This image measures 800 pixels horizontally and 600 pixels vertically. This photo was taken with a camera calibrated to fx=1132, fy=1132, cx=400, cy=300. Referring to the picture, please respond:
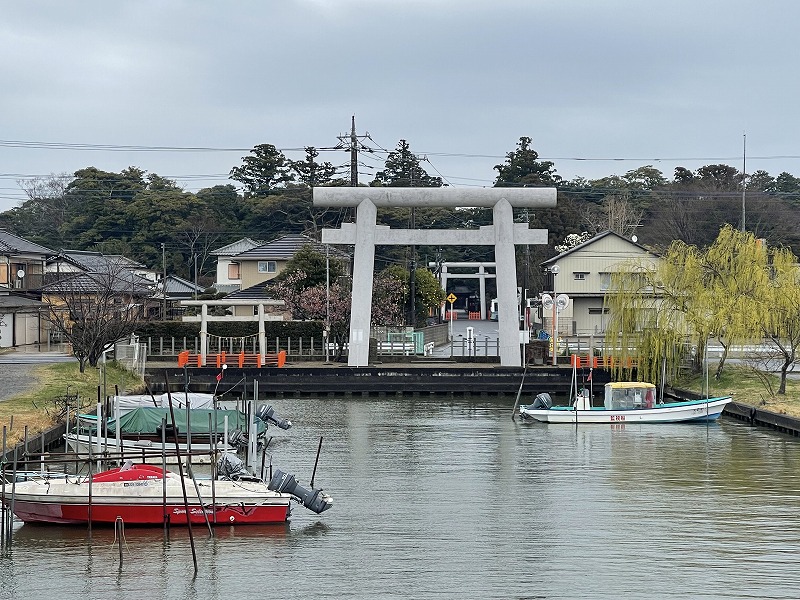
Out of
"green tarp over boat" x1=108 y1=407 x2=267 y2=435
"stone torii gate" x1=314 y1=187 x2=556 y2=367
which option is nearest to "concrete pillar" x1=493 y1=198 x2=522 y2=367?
"stone torii gate" x1=314 y1=187 x2=556 y2=367

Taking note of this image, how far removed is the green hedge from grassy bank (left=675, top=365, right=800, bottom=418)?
20.4 metres

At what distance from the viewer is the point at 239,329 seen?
60938 mm

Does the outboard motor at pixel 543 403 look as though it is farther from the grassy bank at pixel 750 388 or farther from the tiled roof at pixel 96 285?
the tiled roof at pixel 96 285

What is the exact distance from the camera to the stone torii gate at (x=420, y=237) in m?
50.2

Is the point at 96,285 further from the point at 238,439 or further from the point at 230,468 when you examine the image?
the point at 230,468

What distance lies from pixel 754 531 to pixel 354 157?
127 feet

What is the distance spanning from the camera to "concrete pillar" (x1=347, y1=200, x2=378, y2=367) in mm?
50750

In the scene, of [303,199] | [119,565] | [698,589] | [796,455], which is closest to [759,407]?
[796,455]

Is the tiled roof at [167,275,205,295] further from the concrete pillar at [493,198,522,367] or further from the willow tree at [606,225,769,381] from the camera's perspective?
the willow tree at [606,225,769,381]

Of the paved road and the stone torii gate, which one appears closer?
the paved road

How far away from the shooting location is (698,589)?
19.5m

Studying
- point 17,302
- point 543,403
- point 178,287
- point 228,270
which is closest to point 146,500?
point 543,403

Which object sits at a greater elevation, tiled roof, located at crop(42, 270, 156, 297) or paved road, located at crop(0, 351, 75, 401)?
tiled roof, located at crop(42, 270, 156, 297)

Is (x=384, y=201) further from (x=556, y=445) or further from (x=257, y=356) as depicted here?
(x=556, y=445)
